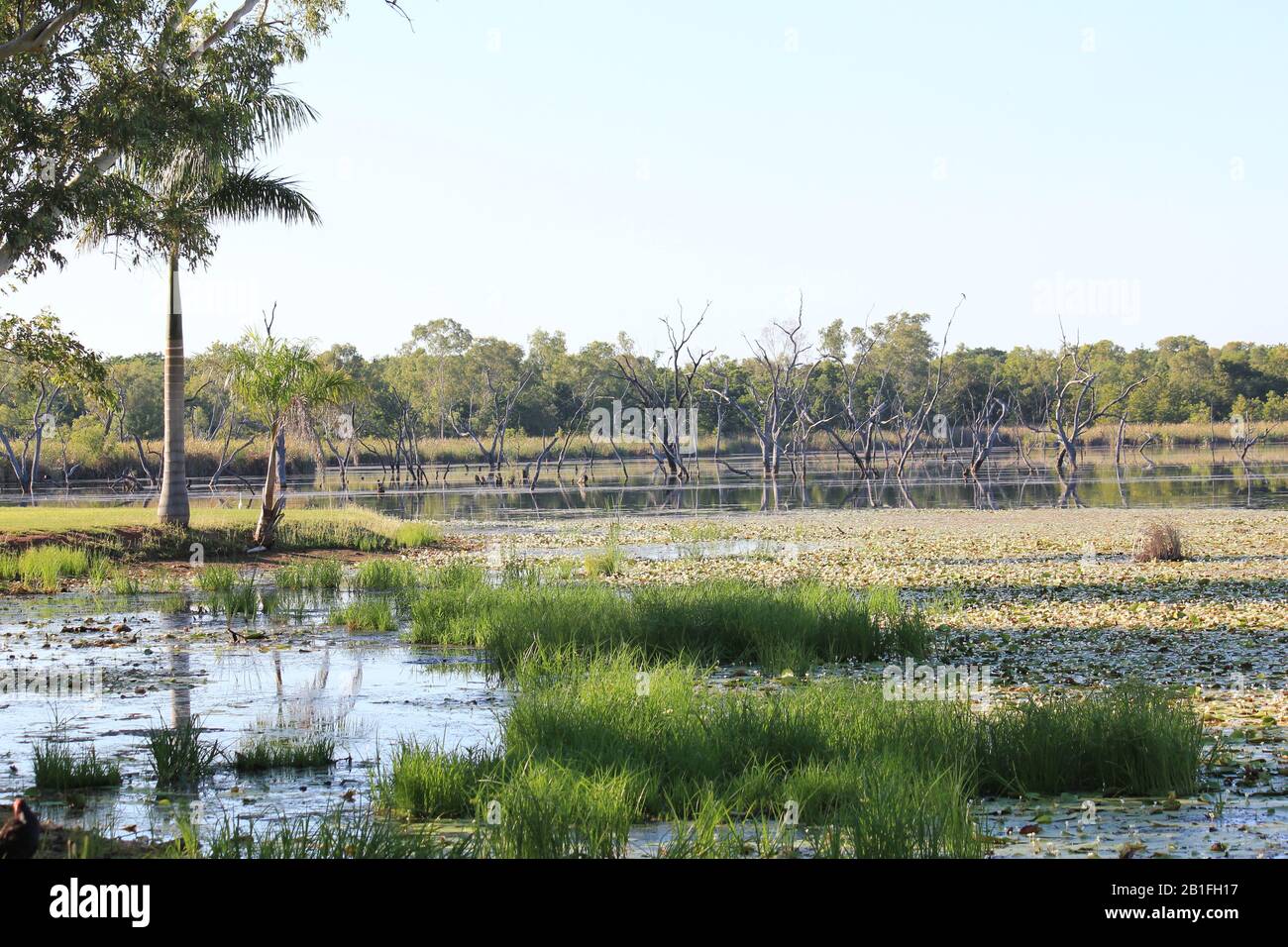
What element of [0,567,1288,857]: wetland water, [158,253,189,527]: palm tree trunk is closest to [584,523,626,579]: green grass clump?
[0,567,1288,857]: wetland water

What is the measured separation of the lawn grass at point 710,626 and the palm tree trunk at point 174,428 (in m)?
13.4

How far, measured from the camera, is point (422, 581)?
60.0 ft

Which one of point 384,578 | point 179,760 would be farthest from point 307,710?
point 384,578

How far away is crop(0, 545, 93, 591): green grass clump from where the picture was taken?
62.3 ft

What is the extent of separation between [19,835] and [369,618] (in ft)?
32.0

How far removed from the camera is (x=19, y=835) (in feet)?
16.9

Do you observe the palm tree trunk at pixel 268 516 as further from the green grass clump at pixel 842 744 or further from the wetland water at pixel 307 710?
the green grass clump at pixel 842 744

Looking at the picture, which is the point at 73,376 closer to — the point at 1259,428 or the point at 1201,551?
the point at 1201,551

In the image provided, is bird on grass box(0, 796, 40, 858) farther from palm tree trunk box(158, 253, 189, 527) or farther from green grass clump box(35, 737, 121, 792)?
palm tree trunk box(158, 253, 189, 527)

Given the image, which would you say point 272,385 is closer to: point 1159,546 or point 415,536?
point 415,536

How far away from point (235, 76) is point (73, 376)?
7956 millimetres
